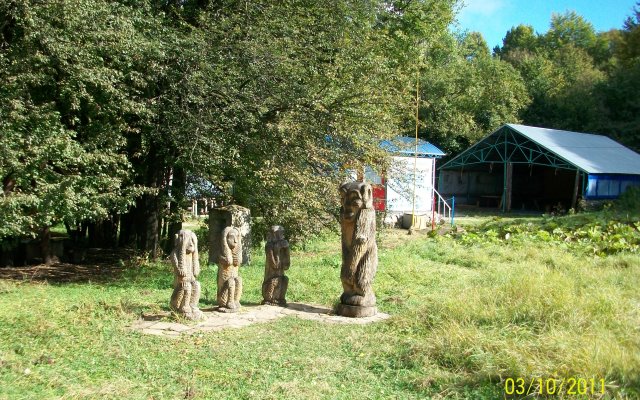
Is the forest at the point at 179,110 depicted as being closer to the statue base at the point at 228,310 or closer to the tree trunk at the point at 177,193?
the tree trunk at the point at 177,193

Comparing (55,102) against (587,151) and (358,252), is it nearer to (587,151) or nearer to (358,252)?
(358,252)

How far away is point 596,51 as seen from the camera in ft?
165

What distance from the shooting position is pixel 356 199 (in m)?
8.38

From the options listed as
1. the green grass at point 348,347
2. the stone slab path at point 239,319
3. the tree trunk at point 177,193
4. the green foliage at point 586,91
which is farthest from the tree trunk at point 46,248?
the green foliage at point 586,91

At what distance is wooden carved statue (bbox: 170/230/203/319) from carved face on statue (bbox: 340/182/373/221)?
2.27 metres

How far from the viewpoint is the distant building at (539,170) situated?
2567 cm

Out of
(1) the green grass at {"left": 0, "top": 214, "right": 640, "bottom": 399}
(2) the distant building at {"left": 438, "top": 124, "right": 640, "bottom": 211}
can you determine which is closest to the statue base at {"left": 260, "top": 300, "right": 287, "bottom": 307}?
(1) the green grass at {"left": 0, "top": 214, "right": 640, "bottom": 399}

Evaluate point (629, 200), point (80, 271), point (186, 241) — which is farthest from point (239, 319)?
point (629, 200)

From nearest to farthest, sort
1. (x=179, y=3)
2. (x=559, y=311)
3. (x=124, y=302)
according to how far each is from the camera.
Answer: (x=559, y=311)
(x=124, y=302)
(x=179, y=3)

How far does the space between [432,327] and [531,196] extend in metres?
28.9

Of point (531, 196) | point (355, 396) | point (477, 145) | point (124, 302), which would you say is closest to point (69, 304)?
point (124, 302)

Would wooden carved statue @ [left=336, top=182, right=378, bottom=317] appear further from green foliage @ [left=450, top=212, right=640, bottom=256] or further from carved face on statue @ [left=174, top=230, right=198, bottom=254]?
green foliage @ [left=450, top=212, right=640, bottom=256]

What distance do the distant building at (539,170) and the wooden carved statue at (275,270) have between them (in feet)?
64.1

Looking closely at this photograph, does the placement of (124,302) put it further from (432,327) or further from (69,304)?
(432,327)
